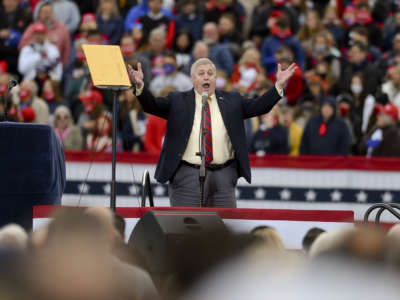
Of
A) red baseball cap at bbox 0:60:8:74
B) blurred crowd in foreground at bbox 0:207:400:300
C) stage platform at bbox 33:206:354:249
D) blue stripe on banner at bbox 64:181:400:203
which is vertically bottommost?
blue stripe on banner at bbox 64:181:400:203

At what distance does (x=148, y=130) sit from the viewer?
49.3 ft

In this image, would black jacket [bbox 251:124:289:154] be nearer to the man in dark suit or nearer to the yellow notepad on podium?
the man in dark suit

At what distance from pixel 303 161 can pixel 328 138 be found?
37.2 inches

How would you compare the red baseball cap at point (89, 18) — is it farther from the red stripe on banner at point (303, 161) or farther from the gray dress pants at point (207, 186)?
the gray dress pants at point (207, 186)

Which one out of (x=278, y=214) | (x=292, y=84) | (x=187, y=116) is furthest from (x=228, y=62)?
(x=278, y=214)

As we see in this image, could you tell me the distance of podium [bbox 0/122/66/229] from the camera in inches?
366

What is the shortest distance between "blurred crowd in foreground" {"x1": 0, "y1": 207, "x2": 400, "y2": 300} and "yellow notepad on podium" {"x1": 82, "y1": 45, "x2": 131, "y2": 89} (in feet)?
13.2

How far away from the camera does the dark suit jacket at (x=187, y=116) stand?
405 inches

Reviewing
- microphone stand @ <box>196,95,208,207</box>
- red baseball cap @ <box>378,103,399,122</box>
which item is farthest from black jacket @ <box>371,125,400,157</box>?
microphone stand @ <box>196,95,208,207</box>

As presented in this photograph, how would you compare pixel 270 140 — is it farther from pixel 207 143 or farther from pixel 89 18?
pixel 89 18

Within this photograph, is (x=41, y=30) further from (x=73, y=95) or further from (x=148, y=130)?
(x=148, y=130)

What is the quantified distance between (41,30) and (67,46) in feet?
2.59

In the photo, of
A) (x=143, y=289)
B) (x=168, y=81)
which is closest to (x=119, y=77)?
(x=143, y=289)

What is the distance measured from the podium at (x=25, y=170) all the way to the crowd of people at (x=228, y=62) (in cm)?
Answer: 506
